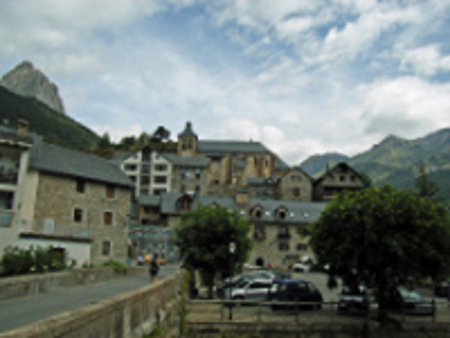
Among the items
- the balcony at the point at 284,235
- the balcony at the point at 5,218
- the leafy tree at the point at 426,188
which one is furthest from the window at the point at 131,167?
the balcony at the point at 5,218

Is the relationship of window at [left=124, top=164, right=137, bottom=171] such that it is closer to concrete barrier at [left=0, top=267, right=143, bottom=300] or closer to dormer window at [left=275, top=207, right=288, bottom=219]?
dormer window at [left=275, top=207, right=288, bottom=219]

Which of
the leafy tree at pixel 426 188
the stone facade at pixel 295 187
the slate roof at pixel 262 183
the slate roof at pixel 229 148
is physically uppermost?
the slate roof at pixel 229 148

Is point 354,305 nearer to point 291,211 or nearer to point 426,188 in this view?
point 291,211

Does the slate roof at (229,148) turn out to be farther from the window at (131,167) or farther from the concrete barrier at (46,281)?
the concrete barrier at (46,281)

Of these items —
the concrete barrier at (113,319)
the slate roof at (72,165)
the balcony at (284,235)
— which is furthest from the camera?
the balcony at (284,235)

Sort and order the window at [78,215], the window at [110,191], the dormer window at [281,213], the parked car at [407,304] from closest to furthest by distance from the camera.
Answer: the parked car at [407,304] → the window at [78,215] → the window at [110,191] → the dormer window at [281,213]

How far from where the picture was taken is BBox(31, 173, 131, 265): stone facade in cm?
2952

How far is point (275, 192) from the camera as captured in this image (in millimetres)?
78875

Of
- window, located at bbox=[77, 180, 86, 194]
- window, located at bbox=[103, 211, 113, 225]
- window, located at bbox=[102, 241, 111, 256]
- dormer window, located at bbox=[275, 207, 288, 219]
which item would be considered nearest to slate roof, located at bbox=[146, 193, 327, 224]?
dormer window, located at bbox=[275, 207, 288, 219]

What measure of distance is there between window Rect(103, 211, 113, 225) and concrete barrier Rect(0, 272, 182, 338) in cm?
2368

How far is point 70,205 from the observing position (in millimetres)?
31172

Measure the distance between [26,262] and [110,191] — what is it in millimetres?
14932

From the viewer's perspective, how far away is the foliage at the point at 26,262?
19000 millimetres

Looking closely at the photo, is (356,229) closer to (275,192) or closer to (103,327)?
(103,327)
